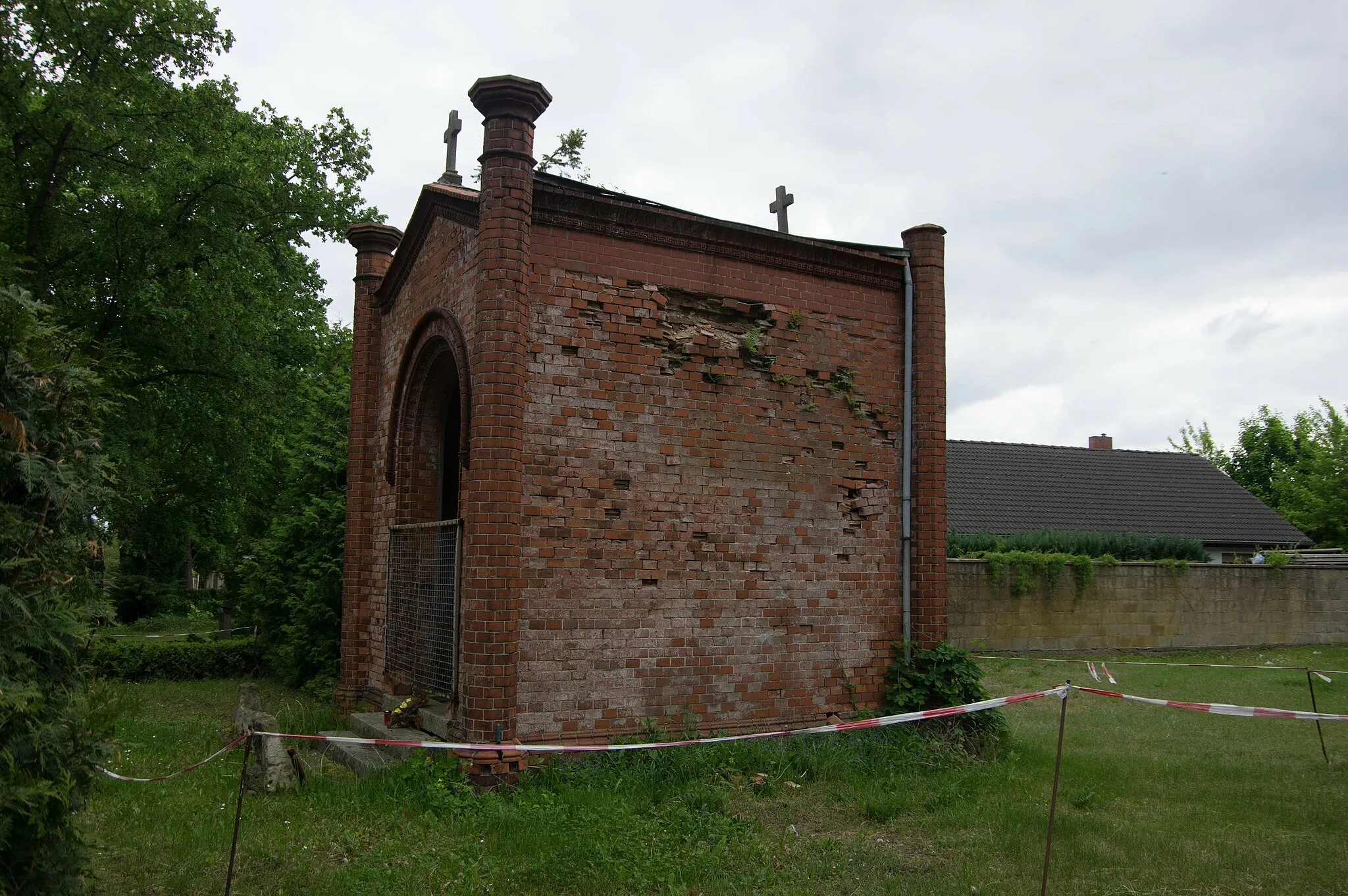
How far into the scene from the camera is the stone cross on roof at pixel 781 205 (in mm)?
13633

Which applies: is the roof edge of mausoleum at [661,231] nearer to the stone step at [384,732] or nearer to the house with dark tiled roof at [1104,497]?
the stone step at [384,732]

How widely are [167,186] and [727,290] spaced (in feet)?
37.0

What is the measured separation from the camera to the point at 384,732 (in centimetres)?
860

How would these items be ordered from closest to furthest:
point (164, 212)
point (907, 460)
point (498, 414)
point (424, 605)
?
point (498, 414)
point (424, 605)
point (907, 460)
point (164, 212)

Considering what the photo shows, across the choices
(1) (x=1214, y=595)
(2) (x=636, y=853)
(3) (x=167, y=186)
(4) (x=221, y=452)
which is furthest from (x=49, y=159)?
(1) (x=1214, y=595)

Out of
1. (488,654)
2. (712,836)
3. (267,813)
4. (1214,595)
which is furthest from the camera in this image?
(1214,595)

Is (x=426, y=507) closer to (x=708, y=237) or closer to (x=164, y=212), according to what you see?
(x=708, y=237)

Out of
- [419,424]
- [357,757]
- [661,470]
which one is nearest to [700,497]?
[661,470]

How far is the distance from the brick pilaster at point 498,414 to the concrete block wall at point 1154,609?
12097 mm

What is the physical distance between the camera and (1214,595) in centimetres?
2012

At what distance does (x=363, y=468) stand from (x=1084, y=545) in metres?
16.5

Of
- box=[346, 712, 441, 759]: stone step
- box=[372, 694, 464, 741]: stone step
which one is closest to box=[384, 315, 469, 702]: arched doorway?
box=[372, 694, 464, 741]: stone step

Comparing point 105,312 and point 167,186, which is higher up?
point 167,186

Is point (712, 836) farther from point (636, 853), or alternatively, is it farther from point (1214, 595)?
point (1214, 595)
